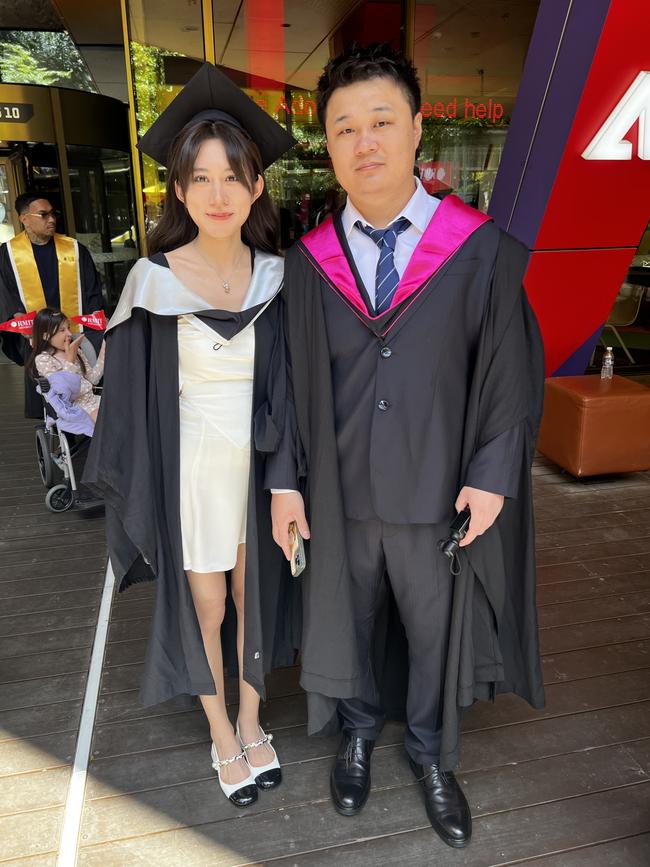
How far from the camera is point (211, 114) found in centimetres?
169

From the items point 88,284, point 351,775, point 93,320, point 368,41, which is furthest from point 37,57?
point 351,775

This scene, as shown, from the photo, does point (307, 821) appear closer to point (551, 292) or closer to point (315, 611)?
point (315, 611)

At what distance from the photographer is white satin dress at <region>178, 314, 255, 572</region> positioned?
1752 mm

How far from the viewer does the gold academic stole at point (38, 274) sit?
430 centimetres

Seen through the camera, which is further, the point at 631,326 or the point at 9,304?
the point at 631,326

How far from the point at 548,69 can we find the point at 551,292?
1382mm

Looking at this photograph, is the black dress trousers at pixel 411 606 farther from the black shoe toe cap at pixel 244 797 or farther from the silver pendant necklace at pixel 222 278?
the silver pendant necklace at pixel 222 278

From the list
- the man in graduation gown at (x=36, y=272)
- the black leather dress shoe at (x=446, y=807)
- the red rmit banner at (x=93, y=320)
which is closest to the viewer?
the black leather dress shoe at (x=446, y=807)

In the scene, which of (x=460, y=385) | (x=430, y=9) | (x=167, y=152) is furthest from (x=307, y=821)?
(x=430, y=9)

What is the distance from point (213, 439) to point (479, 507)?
0.71 metres

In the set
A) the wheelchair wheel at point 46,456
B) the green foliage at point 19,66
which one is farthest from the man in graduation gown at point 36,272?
the green foliage at point 19,66

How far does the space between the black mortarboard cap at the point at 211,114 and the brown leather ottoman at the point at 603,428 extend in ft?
9.36

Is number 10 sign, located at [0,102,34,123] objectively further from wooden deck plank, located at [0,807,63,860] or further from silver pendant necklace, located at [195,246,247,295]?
wooden deck plank, located at [0,807,63,860]

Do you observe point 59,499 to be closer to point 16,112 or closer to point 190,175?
point 190,175
